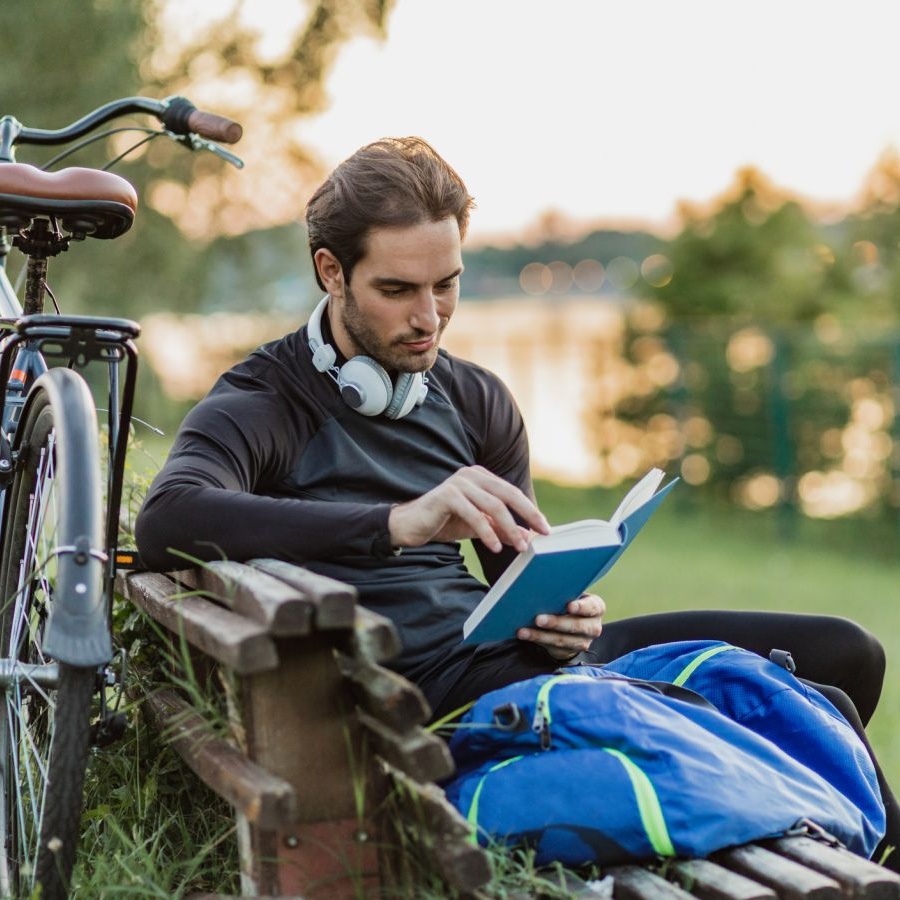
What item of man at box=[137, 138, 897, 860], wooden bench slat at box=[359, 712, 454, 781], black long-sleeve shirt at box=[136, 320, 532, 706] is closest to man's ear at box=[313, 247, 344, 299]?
man at box=[137, 138, 897, 860]

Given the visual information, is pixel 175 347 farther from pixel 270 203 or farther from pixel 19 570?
pixel 19 570

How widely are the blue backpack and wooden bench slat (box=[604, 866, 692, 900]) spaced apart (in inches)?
1.0

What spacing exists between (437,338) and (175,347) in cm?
1514

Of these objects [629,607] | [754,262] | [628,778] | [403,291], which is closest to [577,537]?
[628,778]

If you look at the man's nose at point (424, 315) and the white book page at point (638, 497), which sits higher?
the man's nose at point (424, 315)

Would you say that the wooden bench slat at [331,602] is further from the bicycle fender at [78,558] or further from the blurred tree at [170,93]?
the blurred tree at [170,93]

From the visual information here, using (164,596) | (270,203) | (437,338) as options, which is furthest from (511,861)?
(270,203)

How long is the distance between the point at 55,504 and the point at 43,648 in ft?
1.17

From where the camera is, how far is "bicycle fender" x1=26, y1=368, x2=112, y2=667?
7.26ft

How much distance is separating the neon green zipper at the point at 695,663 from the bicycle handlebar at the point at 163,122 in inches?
60.3

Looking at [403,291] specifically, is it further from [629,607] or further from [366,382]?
[629,607]

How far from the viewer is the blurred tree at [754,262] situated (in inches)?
580

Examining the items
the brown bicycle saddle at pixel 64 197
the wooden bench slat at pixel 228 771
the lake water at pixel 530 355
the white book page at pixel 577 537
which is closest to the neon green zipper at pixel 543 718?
the white book page at pixel 577 537

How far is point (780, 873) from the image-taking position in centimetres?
217
